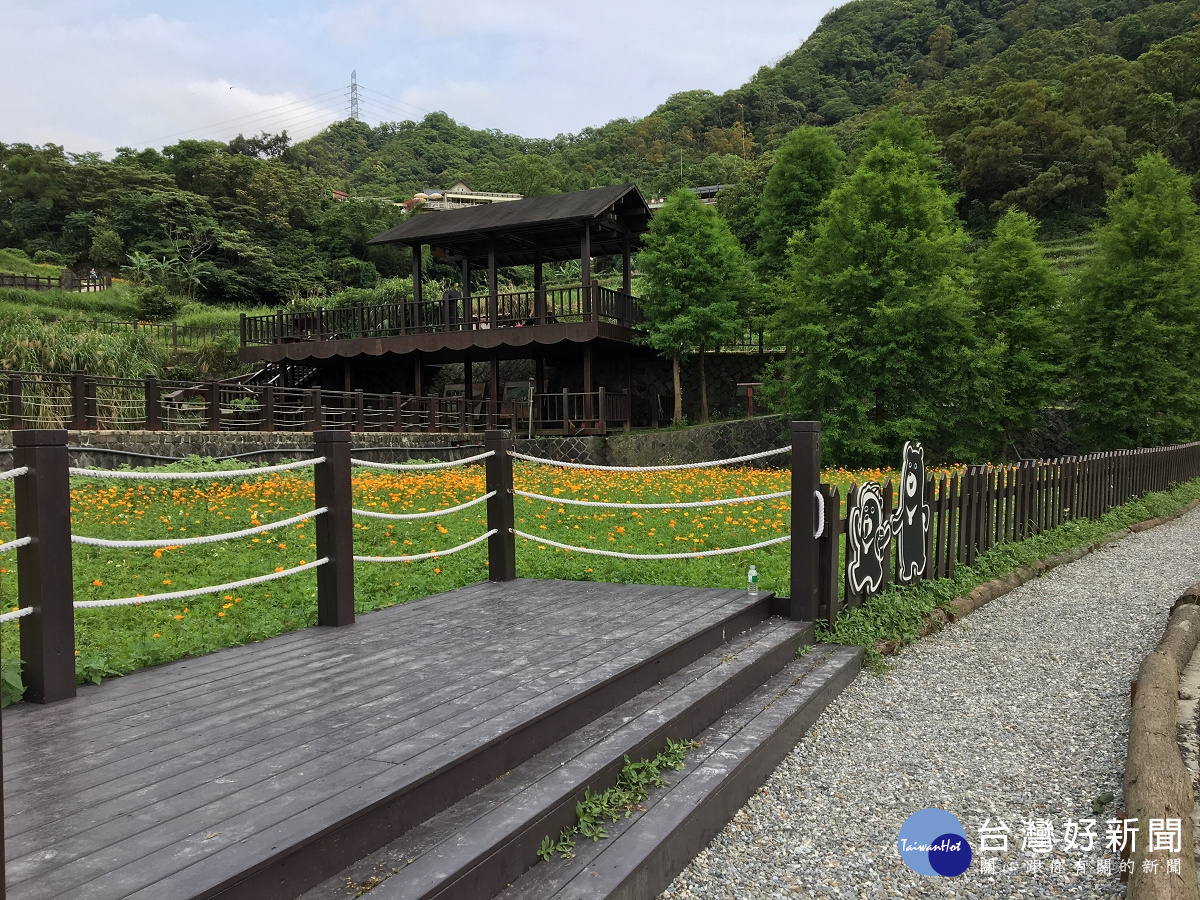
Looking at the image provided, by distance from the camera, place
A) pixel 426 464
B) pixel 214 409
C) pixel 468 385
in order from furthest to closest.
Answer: pixel 468 385 < pixel 214 409 < pixel 426 464

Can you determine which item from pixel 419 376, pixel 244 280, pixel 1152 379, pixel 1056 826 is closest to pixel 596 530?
pixel 1056 826

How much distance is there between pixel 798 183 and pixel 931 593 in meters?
18.9

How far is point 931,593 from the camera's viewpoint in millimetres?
6176

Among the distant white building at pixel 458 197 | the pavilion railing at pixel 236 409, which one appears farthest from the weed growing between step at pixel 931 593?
the distant white building at pixel 458 197

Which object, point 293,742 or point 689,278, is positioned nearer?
point 293,742

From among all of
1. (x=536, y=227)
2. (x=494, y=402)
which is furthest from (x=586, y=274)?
(x=494, y=402)

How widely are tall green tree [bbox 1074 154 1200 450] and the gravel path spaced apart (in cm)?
1395

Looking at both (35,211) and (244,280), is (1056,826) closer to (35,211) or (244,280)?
(244,280)

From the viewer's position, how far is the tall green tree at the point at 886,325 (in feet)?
52.0

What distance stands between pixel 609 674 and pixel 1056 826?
1.87m

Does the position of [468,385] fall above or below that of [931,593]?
above

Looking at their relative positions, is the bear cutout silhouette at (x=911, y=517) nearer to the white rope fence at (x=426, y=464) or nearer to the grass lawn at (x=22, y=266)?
the white rope fence at (x=426, y=464)

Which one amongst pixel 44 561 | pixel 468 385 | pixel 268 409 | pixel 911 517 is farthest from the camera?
pixel 468 385

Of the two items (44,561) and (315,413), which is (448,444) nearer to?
(315,413)
